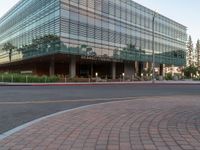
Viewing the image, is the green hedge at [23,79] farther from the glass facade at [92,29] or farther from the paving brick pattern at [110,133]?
the paving brick pattern at [110,133]

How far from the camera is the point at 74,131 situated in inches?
240

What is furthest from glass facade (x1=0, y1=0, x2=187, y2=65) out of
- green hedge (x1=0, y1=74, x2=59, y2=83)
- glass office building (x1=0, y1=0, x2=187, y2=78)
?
green hedge (x1=0, y1=74, x2=59, y2=83)

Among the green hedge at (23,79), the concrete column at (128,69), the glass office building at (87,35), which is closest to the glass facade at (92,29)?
the glass office building at (87,35)

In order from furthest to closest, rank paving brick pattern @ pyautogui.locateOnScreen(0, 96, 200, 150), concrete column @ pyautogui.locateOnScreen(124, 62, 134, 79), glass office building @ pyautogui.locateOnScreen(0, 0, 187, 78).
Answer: concrete column @ pyautogui.locateOnScreen(124, 62, 134, 79) < glass office building @ pyautogui.locateOnScreen(0, 0, 187, 78) < paving brick pattern @ pyautogui.locateOnScreen(0, 96, 200, 150)

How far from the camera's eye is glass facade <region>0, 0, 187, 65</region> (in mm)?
45750

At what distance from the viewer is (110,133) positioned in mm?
5863

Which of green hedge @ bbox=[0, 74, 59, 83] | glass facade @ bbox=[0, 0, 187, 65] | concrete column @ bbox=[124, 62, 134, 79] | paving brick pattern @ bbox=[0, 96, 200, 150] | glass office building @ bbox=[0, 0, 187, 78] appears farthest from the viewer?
concrete column @ bbox=[124, 62, 134, 79]

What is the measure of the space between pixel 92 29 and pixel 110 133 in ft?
149

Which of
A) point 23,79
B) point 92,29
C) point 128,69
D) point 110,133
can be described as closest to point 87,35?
point 92,29

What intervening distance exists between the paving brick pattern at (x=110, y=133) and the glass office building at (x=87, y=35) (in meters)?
Result: 37.1

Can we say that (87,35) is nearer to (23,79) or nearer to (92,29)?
(92,29)

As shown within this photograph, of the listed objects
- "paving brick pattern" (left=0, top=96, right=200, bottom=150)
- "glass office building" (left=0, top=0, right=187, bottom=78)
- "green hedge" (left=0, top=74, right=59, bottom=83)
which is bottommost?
"paving brick pattern" (left=0, top=96, right=200, bottom=150)

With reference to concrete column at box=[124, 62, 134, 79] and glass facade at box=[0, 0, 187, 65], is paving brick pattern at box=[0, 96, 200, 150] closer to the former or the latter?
glass facade at box=[0, 0, 187, 65]

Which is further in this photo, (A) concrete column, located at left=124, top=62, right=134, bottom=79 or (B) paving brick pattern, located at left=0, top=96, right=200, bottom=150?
(A) concrete column, located at left=124, top=62, right=134, bottom=79
